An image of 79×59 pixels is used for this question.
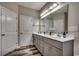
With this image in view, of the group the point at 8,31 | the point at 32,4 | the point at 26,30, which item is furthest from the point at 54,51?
the point at 8,31

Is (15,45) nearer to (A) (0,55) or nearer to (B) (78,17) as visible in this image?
(A) (0,55)

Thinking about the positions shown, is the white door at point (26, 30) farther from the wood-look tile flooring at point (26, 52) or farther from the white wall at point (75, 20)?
the white wall at point (75, 20)

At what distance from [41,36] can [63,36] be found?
0.64 metres

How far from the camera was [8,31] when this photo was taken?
232 centimetres

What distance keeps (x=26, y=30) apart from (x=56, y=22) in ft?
2.66

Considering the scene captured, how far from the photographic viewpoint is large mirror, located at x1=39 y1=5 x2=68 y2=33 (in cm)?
195

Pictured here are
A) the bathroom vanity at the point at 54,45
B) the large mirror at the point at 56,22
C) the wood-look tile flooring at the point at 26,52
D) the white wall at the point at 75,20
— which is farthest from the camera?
the wood-look tile flooring at the point at 26,52

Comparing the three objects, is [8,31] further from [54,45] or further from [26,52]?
[54,45]

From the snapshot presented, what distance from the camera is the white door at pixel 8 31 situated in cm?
222

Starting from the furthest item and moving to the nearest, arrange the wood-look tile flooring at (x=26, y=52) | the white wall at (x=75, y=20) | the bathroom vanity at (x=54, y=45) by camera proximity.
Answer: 1. the wood-look tile flooring at (x=26, y=52)
2. the white wall at (x=75, y=20)
3. the bathroom vanity at (x=54, y=45)

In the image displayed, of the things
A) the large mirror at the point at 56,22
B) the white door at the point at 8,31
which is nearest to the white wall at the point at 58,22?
the large mirror at the point at 56,22

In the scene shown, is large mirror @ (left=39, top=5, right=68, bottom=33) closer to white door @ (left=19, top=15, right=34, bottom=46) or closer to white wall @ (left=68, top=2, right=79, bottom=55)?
white wall @ (left=68, top=2, right=79, bottom=55)

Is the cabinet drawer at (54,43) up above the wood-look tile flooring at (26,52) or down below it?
above

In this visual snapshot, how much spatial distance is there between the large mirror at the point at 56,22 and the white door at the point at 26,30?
297 millimetres
